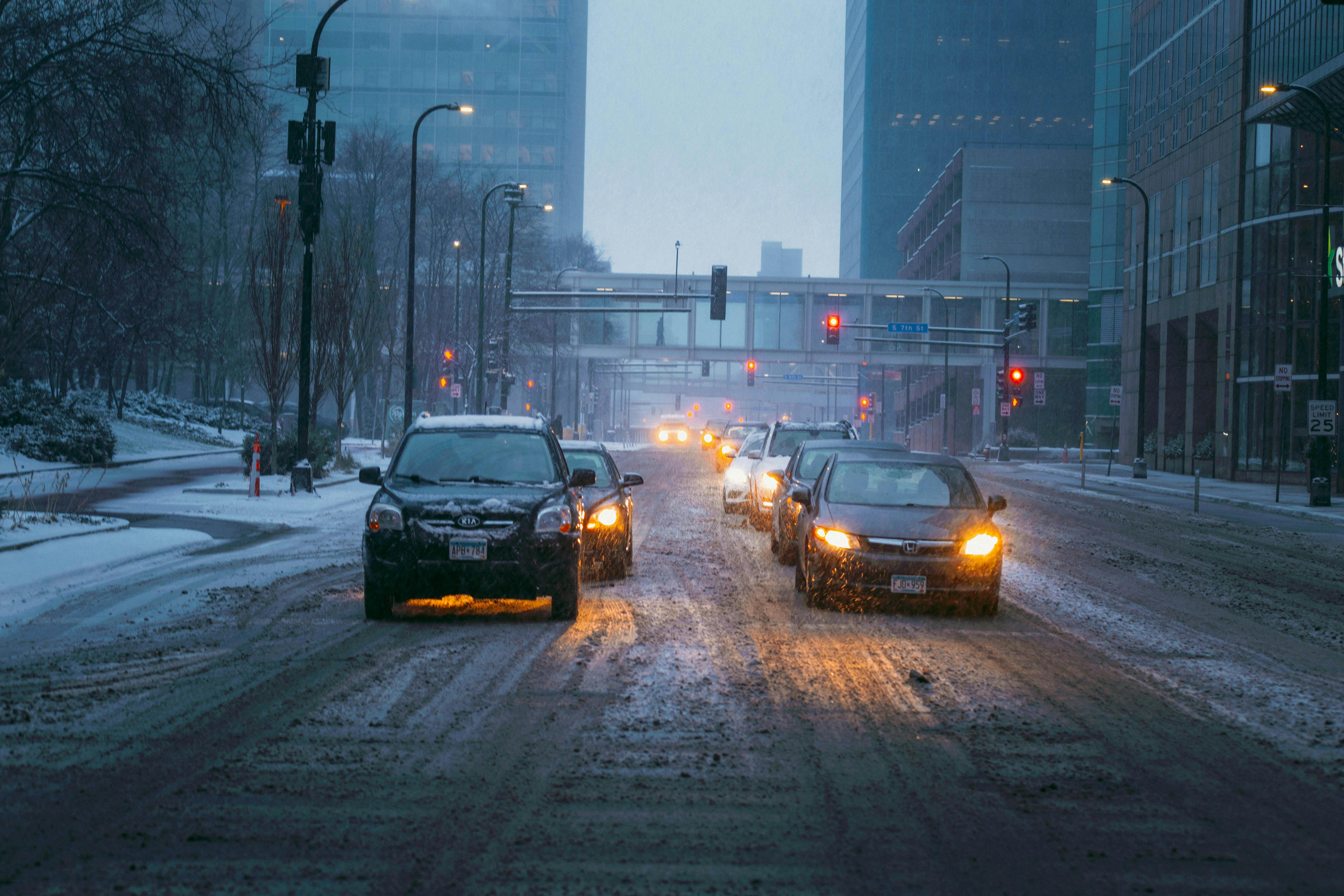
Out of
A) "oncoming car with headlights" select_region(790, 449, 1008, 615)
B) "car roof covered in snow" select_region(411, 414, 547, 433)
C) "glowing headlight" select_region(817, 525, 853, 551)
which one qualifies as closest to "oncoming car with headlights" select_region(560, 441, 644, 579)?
"car roof covered in snow" select_region(411, 414, 547, 433)

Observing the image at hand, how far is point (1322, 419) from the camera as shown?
96.9 feet

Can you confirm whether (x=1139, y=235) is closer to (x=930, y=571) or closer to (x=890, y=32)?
(x=930, y=571)

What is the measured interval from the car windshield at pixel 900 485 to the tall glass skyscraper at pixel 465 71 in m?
144

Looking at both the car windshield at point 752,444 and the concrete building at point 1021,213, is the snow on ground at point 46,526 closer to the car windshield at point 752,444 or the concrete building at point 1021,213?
the car windshield at point 752,444

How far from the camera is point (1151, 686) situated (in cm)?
870

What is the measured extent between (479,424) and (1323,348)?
26554mm

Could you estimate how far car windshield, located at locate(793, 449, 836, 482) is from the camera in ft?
53.0

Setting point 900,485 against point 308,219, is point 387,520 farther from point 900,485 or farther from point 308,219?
point 308,219

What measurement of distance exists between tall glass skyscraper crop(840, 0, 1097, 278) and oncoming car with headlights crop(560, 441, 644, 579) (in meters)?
150

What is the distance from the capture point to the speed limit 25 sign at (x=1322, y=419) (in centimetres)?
2948

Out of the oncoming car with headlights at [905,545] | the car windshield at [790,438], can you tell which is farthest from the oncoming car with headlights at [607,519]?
the car windshield at [790,438]

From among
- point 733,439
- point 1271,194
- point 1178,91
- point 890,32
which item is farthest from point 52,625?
point 890,32

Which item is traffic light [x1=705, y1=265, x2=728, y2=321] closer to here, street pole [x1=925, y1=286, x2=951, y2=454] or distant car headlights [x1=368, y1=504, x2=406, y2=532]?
distant car headlights [x1=368, y1=504, x2=406, y2=532]

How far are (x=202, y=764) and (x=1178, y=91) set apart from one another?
53664 millimetres
